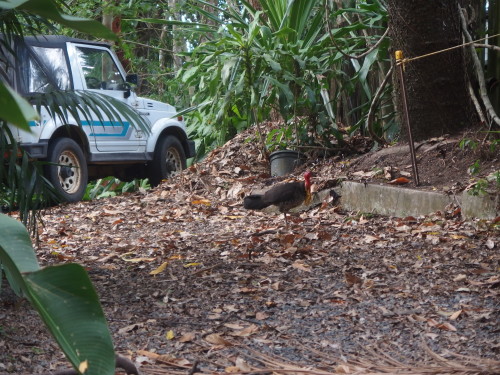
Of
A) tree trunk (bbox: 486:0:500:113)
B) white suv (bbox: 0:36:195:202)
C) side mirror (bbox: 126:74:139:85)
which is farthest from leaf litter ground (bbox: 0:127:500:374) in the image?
side mirror (bbox: 126:74:139:85)

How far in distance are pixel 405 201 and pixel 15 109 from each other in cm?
539

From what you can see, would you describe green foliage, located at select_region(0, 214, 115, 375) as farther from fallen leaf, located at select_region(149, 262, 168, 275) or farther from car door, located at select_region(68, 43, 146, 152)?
car door, located at select_region(68, 43, 146, 152)

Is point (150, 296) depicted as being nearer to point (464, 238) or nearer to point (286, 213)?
point (464, 238)

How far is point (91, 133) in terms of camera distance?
31.0 feet

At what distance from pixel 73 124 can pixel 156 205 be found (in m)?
2.21

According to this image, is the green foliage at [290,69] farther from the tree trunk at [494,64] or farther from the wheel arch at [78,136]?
the wheel arch at [78,136]

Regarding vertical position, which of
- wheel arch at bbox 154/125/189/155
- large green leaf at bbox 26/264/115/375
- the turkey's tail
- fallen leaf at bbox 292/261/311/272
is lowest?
fallen leaf at bbox 292/261/311/272

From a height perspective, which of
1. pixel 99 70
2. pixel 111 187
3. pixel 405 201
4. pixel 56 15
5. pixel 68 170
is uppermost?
pixel 99 70

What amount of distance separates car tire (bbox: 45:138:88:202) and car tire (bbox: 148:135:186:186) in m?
1.52

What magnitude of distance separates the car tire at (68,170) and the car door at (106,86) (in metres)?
0.30

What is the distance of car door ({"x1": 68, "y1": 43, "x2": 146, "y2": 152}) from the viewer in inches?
376

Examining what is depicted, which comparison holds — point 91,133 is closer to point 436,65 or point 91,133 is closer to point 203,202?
point 203,202

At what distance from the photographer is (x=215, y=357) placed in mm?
3033

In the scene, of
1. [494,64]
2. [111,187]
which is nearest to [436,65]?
[494,64]
